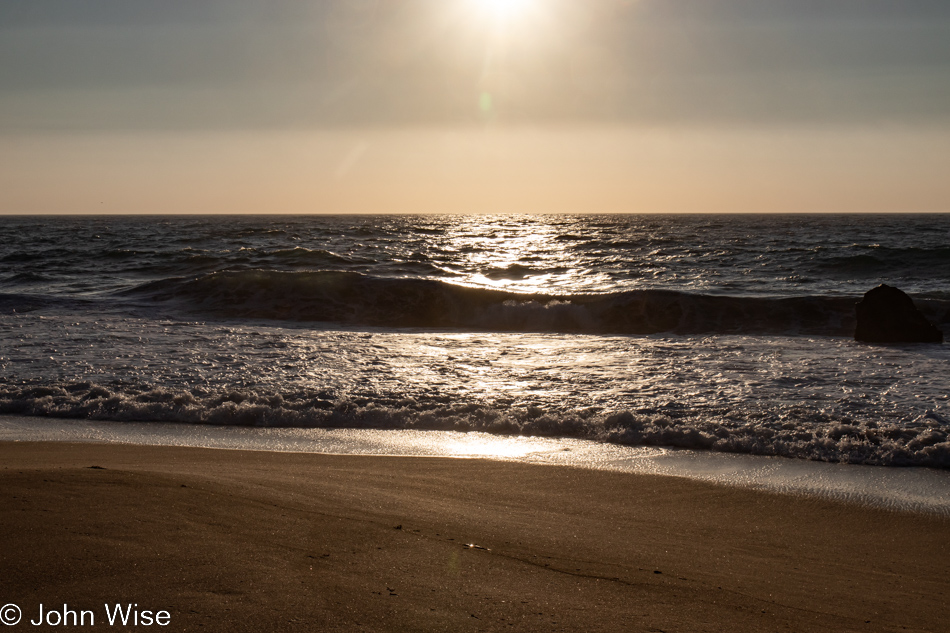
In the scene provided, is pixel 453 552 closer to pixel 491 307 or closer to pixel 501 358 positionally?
pixel 501 358

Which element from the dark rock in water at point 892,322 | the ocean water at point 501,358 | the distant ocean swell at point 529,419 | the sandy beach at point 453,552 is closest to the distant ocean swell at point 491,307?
the ocean water at point 501,358

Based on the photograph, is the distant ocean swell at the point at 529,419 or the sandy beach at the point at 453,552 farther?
the distant ocean swell at the point at 529,419

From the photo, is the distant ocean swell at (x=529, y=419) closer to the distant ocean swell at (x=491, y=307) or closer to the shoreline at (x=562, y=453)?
the shoreline at (x=562, y=453)

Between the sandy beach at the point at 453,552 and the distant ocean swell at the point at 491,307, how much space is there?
1024cm

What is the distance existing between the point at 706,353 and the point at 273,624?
9.24 meters

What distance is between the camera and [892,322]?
1168 cm

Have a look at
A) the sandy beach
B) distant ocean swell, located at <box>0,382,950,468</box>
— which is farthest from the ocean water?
the sandy beach

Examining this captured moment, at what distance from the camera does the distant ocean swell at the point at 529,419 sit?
19.6 ft

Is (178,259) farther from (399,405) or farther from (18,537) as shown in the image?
(18,537)

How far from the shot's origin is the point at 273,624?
2.55m

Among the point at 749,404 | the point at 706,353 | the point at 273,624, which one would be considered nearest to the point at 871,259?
the point at 706,353

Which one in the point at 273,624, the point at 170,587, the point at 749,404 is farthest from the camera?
the point at 749,404

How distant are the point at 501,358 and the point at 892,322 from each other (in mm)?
6900

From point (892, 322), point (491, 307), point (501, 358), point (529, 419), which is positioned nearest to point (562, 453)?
point (529, 419)
